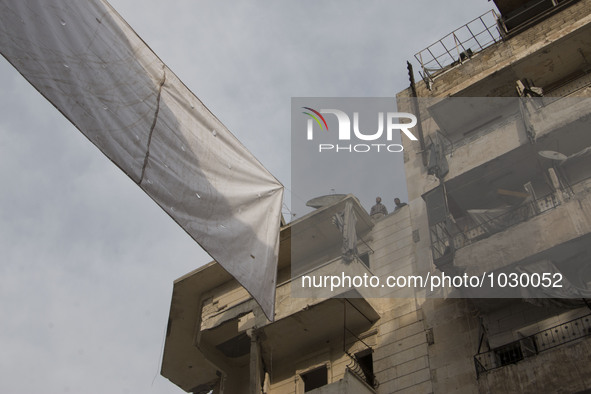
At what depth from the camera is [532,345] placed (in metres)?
15.0

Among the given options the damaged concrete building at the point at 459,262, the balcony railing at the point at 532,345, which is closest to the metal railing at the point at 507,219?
the damaged concrete building at the point at 459,262

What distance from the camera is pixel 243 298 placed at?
72.8 ft

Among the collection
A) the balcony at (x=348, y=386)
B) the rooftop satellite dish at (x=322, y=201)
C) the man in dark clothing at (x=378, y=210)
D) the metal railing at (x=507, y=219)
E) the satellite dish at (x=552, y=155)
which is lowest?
the balcony at (x=348, y=386)

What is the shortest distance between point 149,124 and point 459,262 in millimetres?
8148

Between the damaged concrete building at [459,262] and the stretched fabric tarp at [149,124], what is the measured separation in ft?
15.9

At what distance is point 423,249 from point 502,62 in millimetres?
7221

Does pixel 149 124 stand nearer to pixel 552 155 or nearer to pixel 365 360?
pixel 365 360

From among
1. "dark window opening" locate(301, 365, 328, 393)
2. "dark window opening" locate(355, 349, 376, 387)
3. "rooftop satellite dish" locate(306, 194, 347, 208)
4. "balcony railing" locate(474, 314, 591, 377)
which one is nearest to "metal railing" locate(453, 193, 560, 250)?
"balcony railing" locate(474, 314, 591, 377)

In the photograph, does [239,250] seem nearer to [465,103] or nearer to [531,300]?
[531,300]

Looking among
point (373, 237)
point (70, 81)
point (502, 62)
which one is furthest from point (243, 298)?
point (70, 81)

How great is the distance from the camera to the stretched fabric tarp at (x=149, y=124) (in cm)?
1063

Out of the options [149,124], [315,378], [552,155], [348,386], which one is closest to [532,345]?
[348,386]

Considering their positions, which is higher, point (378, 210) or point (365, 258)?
point (378, 210)

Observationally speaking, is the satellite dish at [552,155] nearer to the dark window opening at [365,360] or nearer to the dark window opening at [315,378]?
the dark window opening at [365,360]
